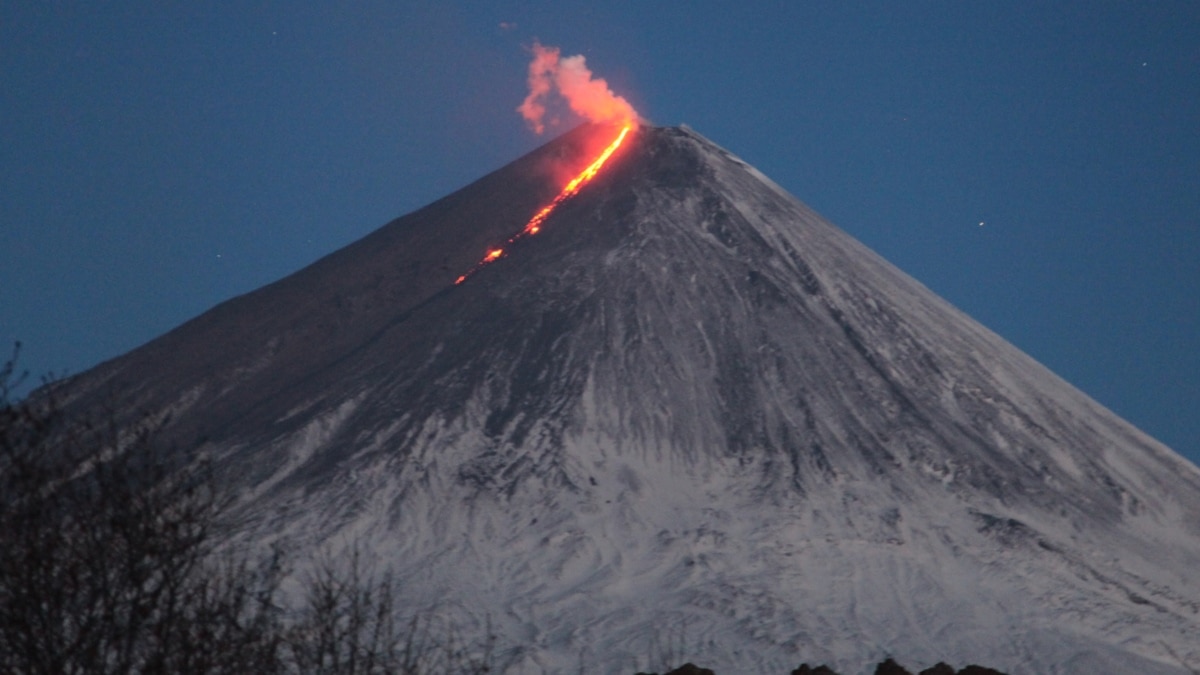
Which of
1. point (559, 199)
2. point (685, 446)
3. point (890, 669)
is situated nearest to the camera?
point (890, 669)

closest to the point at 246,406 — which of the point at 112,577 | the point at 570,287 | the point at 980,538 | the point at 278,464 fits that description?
the point at 278,464

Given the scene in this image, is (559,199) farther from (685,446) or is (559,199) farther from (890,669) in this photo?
(890,669)

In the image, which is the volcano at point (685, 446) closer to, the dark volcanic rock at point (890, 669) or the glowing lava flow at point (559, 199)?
the glowing lava flow at point (559, 199)

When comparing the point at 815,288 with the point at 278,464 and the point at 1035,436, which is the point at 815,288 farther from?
the point at 278,464

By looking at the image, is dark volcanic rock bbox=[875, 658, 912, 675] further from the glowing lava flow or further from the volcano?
the glowing lava flow

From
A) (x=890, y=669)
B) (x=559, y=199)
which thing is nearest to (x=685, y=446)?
(x=890, y=669)

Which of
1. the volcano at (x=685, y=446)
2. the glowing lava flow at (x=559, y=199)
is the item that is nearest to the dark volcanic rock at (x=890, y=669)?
the volcano at (x=685, y=446)
